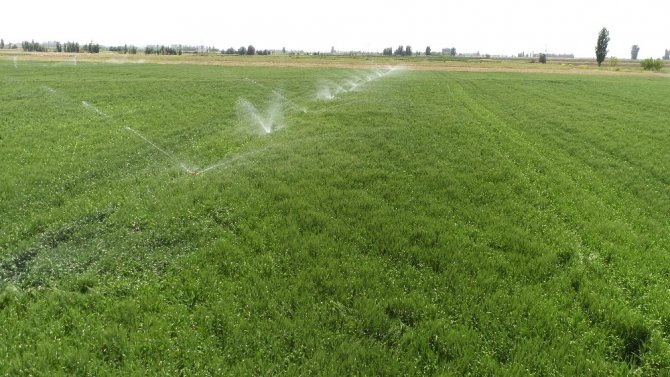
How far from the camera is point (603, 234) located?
8.73 metres

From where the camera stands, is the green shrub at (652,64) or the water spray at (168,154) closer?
the water spray at (168,154)

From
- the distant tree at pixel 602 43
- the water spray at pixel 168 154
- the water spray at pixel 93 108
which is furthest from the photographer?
the distant tree at pixel 602 43

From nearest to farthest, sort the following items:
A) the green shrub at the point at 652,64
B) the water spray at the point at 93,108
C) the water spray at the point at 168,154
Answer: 1. the water spray at the point at 168,154
2. the water spray at the point at 93,108
3. the green shrub at the point at 652,64

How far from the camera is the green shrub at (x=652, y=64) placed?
121m

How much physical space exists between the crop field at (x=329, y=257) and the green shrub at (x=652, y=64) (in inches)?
5436

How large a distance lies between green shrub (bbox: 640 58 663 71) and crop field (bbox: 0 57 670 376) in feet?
453

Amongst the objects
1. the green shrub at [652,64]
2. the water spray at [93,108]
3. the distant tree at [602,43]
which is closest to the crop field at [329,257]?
the water spray at [93,108]

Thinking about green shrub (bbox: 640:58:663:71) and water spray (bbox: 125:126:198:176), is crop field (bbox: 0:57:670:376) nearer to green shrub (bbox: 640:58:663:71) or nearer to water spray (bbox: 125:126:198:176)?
water spray (bbox: 125:126:198:176)

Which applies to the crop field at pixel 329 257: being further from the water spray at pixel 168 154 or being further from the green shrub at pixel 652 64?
the green shrub at pixel 652 64

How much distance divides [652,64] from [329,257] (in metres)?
153

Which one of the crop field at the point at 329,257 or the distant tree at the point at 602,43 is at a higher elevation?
the distant tree at the point at 602,43

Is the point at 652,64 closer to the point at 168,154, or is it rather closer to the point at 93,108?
the point at 93,108

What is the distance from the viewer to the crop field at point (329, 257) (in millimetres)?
5188

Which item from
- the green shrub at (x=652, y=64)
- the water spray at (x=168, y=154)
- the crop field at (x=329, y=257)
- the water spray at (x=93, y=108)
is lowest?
the crop field at (x=329, y=257)
